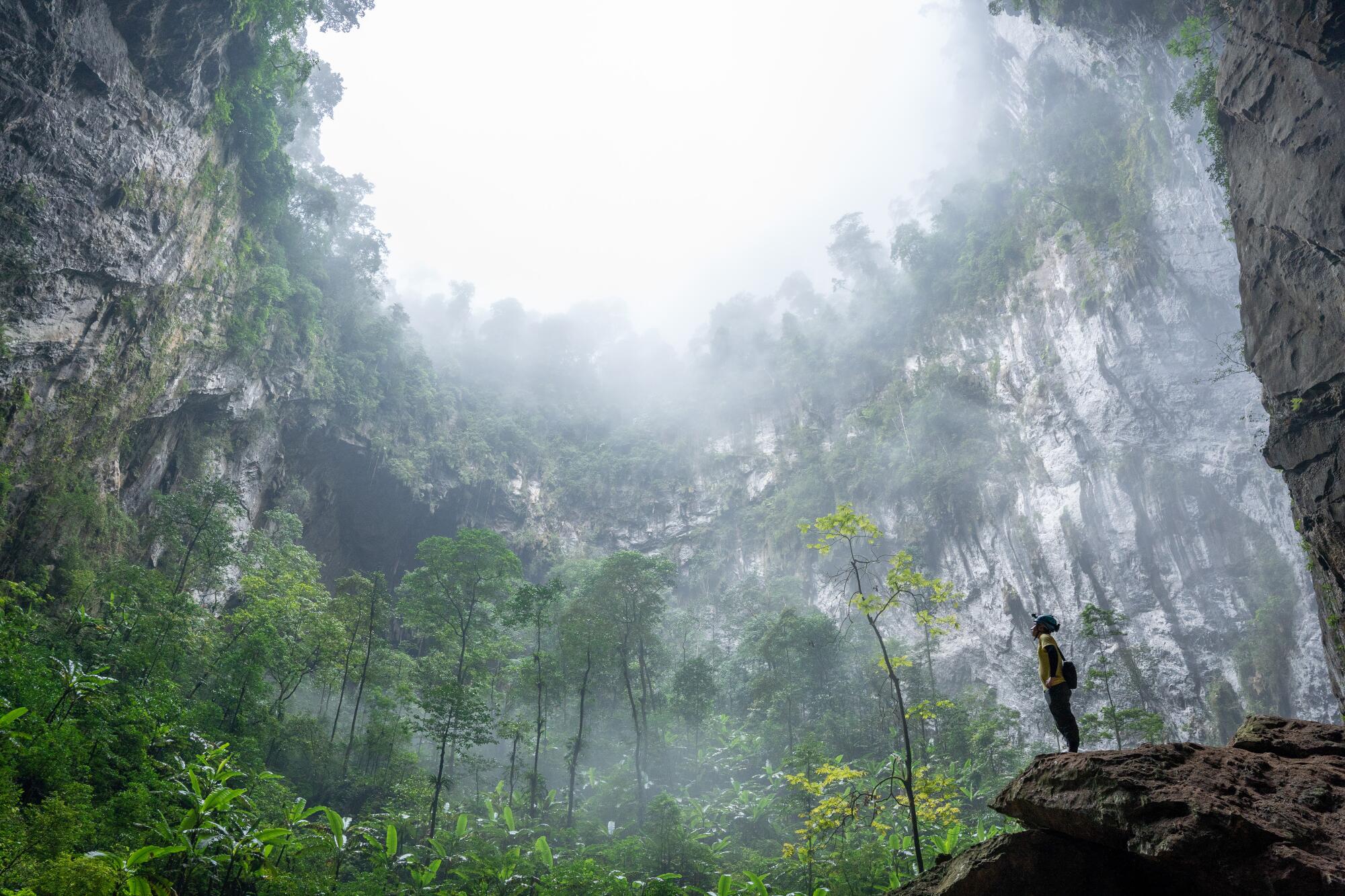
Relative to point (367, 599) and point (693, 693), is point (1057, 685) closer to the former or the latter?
point (367, 599)

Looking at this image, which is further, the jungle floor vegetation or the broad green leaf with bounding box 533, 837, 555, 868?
the broad green leaf with bounding box 533, 837, 555, 868

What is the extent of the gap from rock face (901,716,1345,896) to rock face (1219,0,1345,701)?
23.9ft

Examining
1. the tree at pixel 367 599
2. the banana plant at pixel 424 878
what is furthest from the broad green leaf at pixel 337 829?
the tree at pixel 367 599

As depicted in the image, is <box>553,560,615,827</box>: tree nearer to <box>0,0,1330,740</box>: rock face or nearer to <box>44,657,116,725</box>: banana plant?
<box>44,657,116,725</box>: banana plant

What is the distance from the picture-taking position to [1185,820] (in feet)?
9.07

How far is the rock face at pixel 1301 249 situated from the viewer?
8.52 meters

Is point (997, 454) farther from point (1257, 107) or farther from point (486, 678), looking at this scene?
point (486, 678)

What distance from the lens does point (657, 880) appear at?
7219 millimetres

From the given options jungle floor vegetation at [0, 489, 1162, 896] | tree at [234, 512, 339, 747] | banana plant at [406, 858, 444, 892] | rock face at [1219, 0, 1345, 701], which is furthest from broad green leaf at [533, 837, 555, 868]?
rock face at [1219, 0, 1345, 701]

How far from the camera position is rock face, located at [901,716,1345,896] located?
257 cm

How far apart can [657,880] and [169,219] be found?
701 inches

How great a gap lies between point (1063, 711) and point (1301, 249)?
8778mm

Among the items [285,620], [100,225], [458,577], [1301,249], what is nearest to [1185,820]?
[1301,249]

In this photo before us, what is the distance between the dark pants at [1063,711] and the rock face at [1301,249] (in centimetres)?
703
